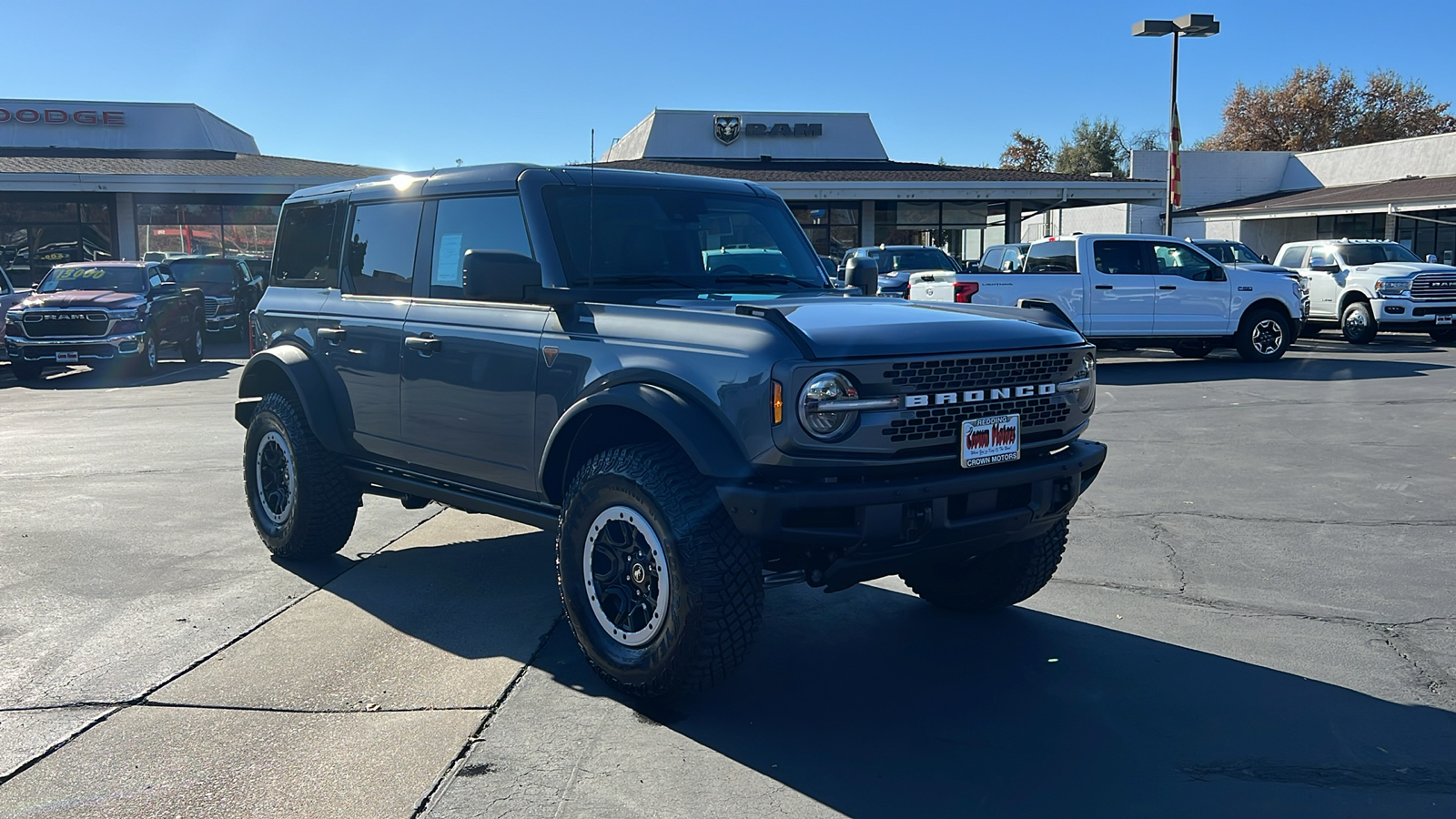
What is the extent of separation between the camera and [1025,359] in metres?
4.45

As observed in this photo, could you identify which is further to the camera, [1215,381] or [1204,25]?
[1204,25]

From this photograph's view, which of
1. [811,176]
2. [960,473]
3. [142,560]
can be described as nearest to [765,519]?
[960,473]

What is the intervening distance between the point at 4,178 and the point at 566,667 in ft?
94.9

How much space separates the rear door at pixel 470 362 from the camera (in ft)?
16.4

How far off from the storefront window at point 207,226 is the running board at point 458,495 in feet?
90.4

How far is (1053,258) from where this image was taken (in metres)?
17.8

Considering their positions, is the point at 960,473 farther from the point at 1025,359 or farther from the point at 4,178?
the point at 4,178

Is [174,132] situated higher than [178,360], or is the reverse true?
[174,132]

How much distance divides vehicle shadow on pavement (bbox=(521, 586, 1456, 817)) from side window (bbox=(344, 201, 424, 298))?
6.68 ft

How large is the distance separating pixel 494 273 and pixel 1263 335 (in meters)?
16.1

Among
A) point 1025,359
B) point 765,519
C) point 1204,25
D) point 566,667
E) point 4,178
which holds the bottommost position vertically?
point 566,667

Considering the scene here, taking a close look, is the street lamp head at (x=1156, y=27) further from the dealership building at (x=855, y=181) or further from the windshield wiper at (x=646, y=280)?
the windshield wiper at (x=646, y=280)

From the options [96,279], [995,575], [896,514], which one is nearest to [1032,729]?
[896,514]

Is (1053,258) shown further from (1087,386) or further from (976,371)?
(976,371)
